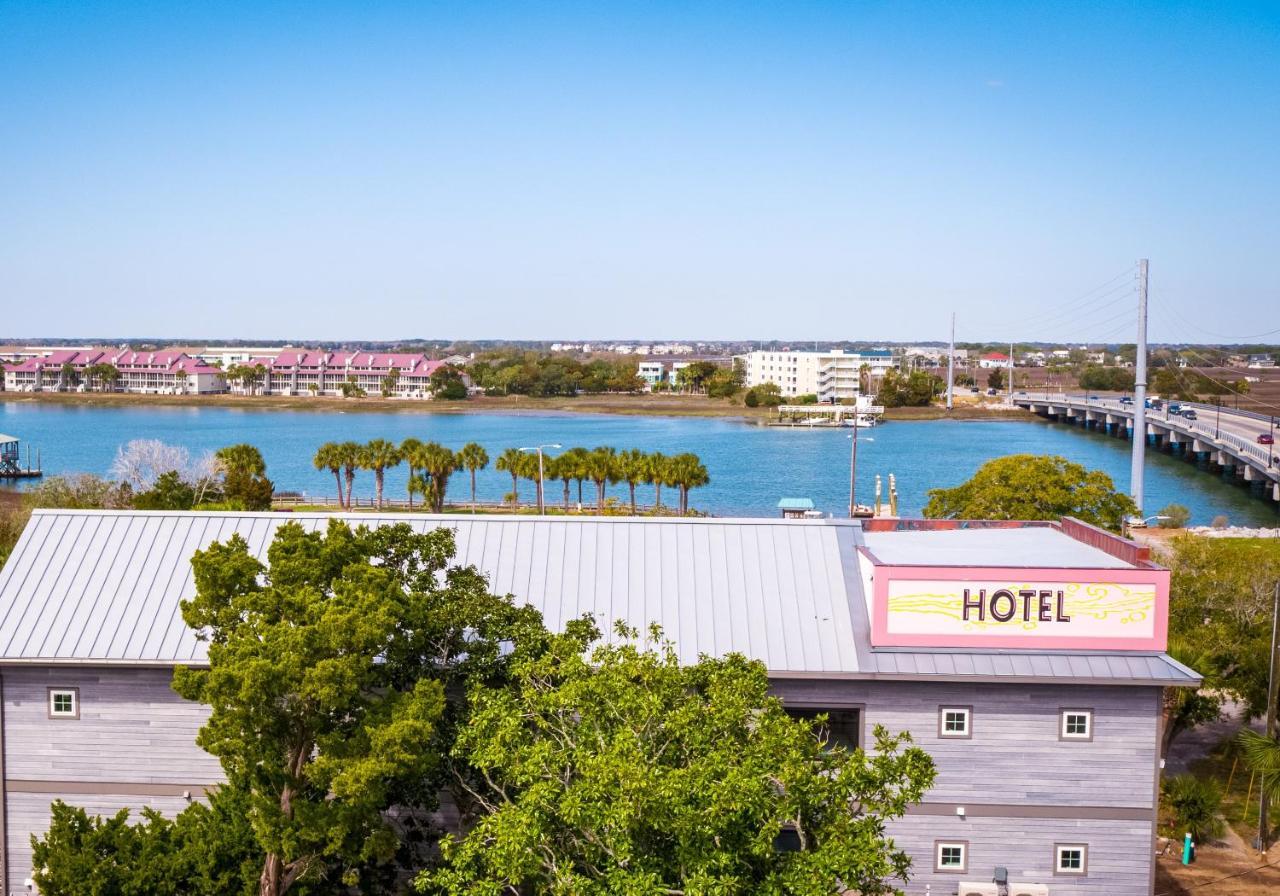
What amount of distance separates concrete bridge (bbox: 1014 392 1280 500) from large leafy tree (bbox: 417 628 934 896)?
8331cm

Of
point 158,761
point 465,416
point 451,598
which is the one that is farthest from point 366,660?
point 465,416

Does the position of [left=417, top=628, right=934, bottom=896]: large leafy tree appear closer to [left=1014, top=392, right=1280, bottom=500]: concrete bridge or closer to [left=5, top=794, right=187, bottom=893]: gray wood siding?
[left=5, top=794, right=187, bottom=893]: gray wood siding

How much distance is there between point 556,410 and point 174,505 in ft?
498

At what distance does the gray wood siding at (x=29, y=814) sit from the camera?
1788 cm

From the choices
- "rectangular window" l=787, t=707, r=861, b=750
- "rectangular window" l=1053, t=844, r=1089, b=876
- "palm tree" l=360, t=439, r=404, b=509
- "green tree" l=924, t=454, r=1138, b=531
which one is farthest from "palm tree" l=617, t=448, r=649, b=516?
"rectangular window" l=1053, t=844, r=1089, b=876

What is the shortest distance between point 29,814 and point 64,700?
1.81 m

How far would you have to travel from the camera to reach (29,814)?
1797 centimetres

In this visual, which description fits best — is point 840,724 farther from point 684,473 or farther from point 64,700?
point 684,473

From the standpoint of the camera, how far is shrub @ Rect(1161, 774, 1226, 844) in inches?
795

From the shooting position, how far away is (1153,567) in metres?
17.4

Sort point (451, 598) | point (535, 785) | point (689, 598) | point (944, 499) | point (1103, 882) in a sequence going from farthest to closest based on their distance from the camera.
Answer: point (944, 499), point (689, 598), point (1103, 882), point (451, 598), point (535, 785)

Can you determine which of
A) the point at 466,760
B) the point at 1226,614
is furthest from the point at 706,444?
the point at 466,760

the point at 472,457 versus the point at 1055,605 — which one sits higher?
the point at 1055,605

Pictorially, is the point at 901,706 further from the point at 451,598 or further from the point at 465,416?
the point at 465,416
